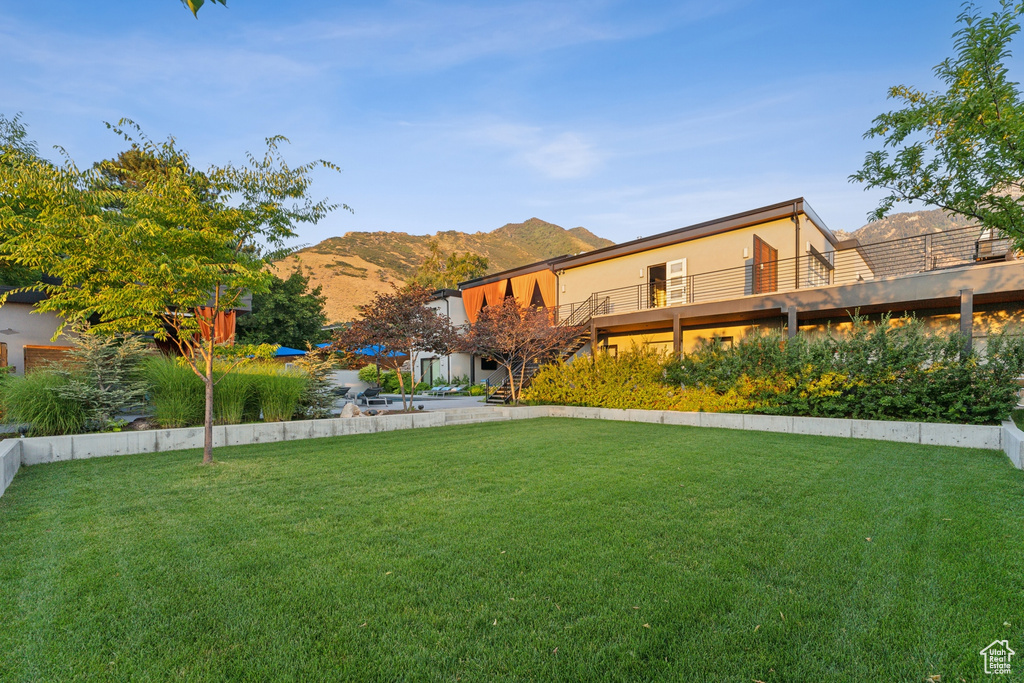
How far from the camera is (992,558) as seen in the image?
2.76 metres

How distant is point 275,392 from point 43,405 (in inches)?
123

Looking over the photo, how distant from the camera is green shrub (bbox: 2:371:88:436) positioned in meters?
6.47

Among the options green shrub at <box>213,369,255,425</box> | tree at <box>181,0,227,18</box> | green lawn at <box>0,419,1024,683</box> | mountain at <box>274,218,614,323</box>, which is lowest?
green lawn at <box>0,419,1024,683</box>

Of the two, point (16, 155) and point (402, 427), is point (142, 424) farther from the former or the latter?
point (16, 155)

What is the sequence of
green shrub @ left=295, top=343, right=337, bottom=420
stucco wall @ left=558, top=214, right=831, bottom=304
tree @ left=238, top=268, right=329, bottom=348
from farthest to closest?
tree @ left=238, top=268, right=329, bottom=348 < stucco wall @ left=558, top=214, right=831, bottom=304 < green shrub @ left=295, top=343, right=337, bottom=420

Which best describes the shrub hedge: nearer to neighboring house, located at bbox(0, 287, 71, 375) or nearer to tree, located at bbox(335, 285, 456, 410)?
tree, located at bbox(335, 285, 456, 410)

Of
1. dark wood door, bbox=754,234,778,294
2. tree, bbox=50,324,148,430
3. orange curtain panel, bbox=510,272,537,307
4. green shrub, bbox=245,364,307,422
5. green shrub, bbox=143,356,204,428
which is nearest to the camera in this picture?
tree, bbox=50,324,148,430

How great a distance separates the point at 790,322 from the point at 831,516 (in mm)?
9154

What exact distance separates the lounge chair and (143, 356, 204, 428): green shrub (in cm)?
689

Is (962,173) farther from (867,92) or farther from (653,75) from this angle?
(653,75)

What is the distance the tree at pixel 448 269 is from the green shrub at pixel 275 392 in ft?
88.1

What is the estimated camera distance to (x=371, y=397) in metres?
15.2

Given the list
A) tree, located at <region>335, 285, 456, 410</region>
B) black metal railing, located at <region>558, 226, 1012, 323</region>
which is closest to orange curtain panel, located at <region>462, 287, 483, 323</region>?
black metal railing, located at <region>558, 226, 1012, 323</region>

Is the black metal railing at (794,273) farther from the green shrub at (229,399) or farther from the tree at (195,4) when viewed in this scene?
the tree at (195,4)
